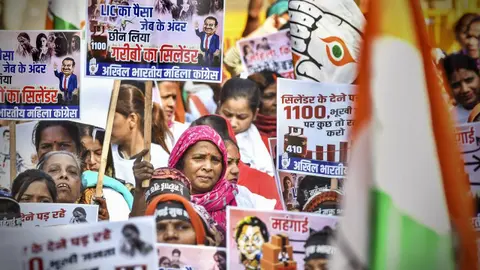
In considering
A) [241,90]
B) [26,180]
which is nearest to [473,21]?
[241,90]

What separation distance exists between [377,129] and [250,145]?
0.62 metres

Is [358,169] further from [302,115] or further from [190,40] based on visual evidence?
[190,40]

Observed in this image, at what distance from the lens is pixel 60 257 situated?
1590 mm

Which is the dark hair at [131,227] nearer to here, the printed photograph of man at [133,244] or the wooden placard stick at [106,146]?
the printed photograph of man at [133,244]

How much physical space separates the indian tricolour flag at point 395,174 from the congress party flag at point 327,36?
0.48m

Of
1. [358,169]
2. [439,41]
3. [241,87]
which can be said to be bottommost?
[358,169]

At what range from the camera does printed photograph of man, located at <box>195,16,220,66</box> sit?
175cm

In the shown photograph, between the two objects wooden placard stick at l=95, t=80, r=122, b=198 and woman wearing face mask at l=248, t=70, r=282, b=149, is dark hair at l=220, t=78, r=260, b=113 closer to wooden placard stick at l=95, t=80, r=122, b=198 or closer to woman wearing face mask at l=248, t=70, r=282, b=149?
woman wearing face mask at l=248, t=70, r=282, b=149

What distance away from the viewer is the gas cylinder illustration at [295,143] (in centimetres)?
175

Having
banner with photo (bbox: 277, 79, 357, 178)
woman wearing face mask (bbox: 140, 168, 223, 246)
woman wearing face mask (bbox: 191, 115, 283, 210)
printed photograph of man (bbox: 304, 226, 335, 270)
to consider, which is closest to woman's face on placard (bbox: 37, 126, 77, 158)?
woman wearing face mask (bbox: 140, 168, 223, 246)

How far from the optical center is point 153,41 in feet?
5.78

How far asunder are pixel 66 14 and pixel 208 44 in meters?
0.38

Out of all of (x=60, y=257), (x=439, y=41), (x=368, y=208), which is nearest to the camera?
(x=368, y=208)

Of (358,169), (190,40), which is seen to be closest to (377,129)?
(358,169)
